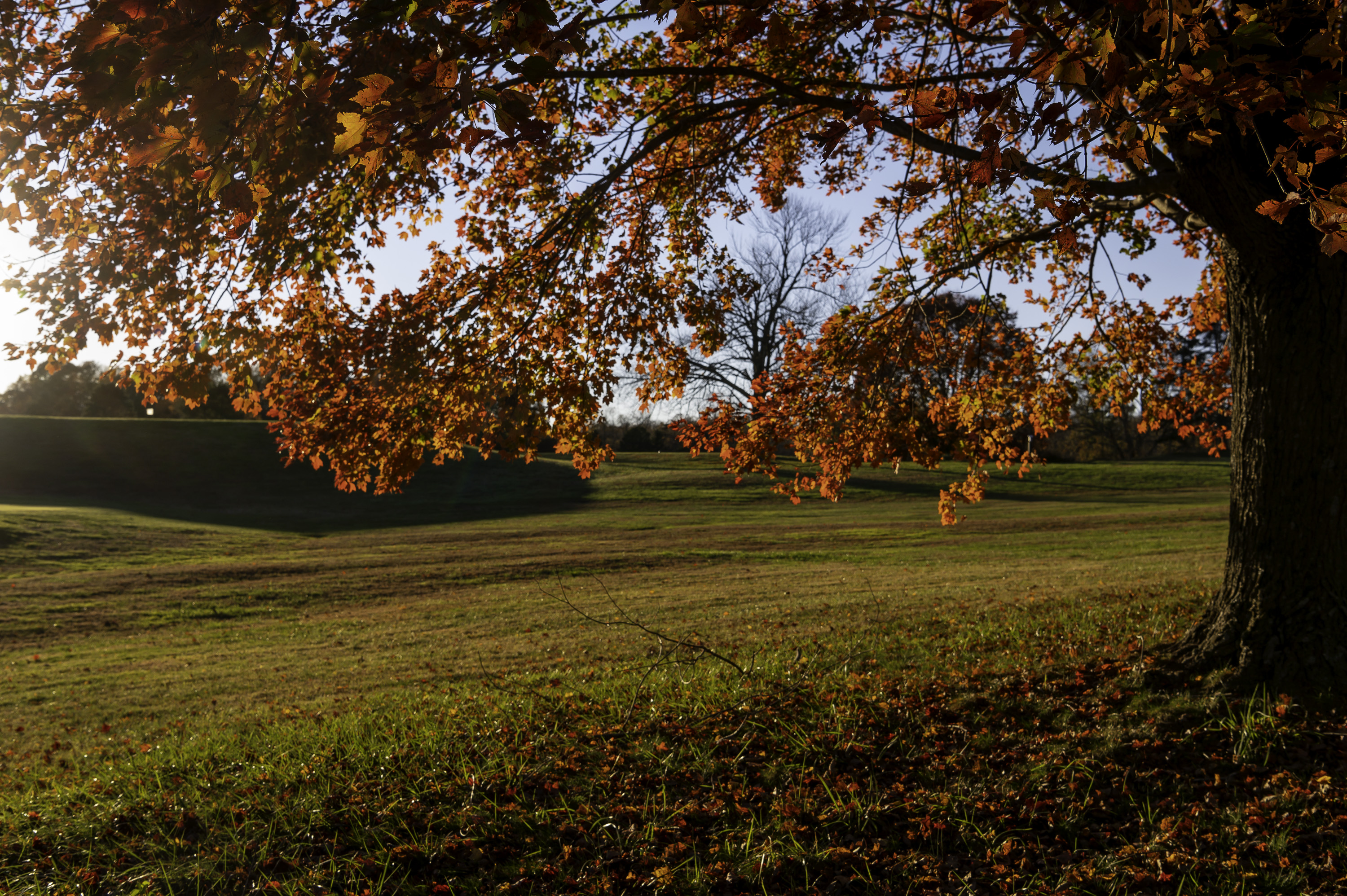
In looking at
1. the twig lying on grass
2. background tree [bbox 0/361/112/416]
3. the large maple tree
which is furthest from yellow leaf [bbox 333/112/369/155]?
background tree [bbox 0/361/112/416]

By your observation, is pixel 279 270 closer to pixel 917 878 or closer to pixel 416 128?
pixel 416 128

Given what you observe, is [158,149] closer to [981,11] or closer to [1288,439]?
[981,11]

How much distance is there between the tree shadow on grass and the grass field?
12628 mm

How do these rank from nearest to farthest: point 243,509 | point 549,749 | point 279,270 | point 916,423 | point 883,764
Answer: point 883,764 < point 549,749 < point 279,270 < point 916,423 < point 243,509

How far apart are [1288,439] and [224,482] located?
39.3m

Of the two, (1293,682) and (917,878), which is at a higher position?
(1293,682)

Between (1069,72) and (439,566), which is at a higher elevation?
(1069,72)

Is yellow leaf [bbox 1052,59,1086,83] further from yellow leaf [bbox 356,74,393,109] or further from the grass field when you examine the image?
the grass field

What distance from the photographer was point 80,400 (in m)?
60.5

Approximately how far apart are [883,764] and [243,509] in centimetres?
3261

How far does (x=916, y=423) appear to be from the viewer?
8297 mm

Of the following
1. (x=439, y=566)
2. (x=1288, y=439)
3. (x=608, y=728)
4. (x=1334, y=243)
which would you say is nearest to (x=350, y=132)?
(x=1334, y=243)

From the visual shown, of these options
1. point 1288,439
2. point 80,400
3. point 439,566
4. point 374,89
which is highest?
point 80,400

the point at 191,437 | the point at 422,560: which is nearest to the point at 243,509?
the point at 191,437
